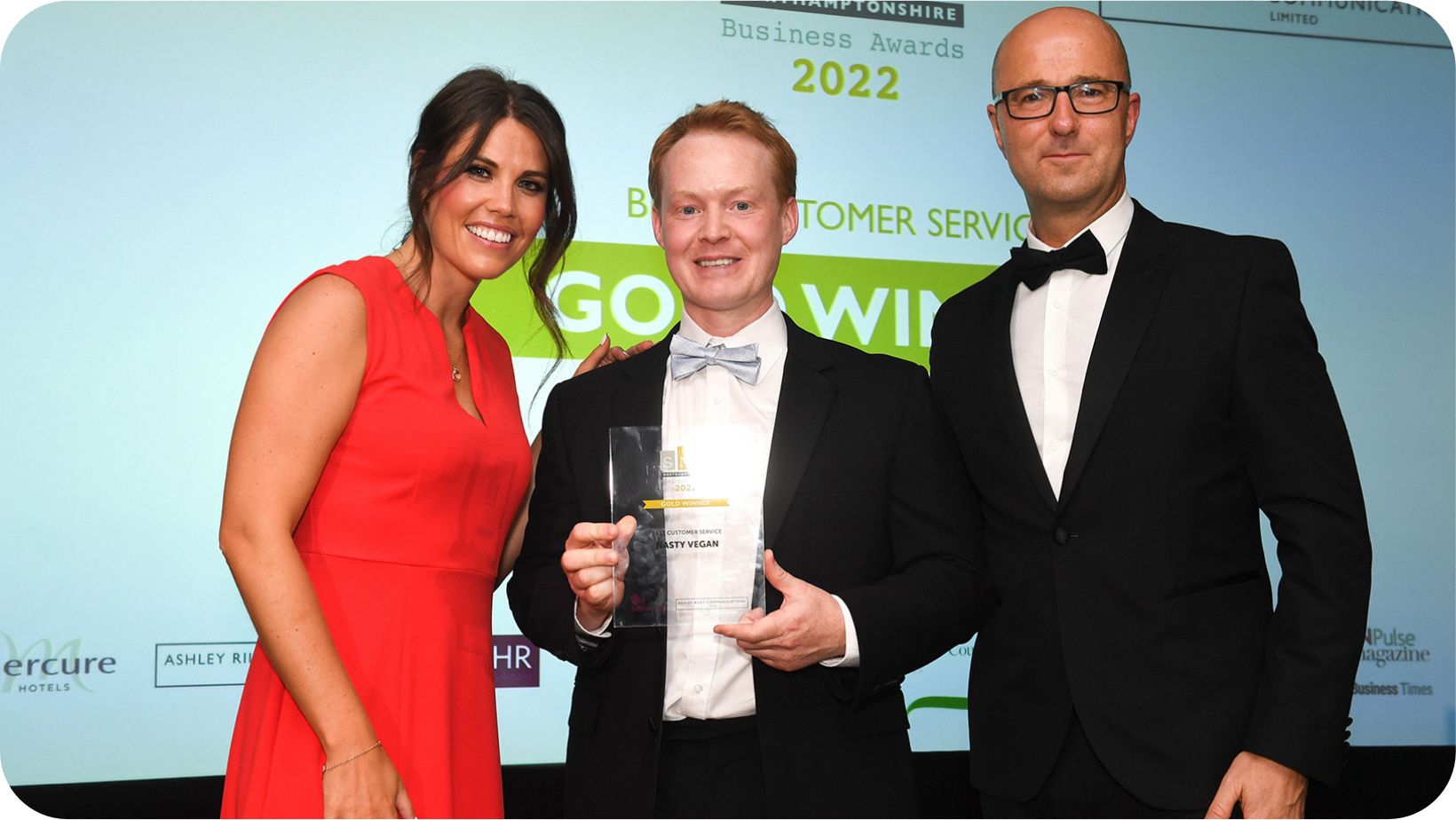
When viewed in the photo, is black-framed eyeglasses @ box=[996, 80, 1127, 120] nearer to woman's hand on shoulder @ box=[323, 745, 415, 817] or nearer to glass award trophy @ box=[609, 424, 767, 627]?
glass award trophy @ box=[609, 424, 767, 627]

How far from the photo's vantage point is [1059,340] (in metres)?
2.37

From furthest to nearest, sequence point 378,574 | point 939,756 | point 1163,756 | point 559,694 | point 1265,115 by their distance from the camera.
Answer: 1. point 1265,115
2. point 939,756
3. point 559,694
4. point 378,574
5. point 1163,756

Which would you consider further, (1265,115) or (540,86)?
(1265,115)

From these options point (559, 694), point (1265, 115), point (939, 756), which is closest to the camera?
point (559, 694)

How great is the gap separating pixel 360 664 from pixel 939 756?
2465 millimetres

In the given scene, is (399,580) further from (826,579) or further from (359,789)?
(826,579)

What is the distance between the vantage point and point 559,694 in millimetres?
3742

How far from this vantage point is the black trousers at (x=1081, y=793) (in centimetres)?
213

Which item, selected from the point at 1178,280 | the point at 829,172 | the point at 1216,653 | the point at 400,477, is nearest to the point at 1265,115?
the point at 829,172

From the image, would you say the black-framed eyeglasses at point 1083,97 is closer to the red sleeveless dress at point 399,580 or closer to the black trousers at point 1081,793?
the black trousers at point 1081,793

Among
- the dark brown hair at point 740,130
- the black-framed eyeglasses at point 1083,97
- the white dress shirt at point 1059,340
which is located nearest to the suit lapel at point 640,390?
the dark brown hair at point 740,130

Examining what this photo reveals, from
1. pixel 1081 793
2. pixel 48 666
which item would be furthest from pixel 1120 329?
pixel 48 666

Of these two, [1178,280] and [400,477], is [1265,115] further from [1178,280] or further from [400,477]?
[400,477]

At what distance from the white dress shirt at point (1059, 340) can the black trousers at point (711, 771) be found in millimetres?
759
